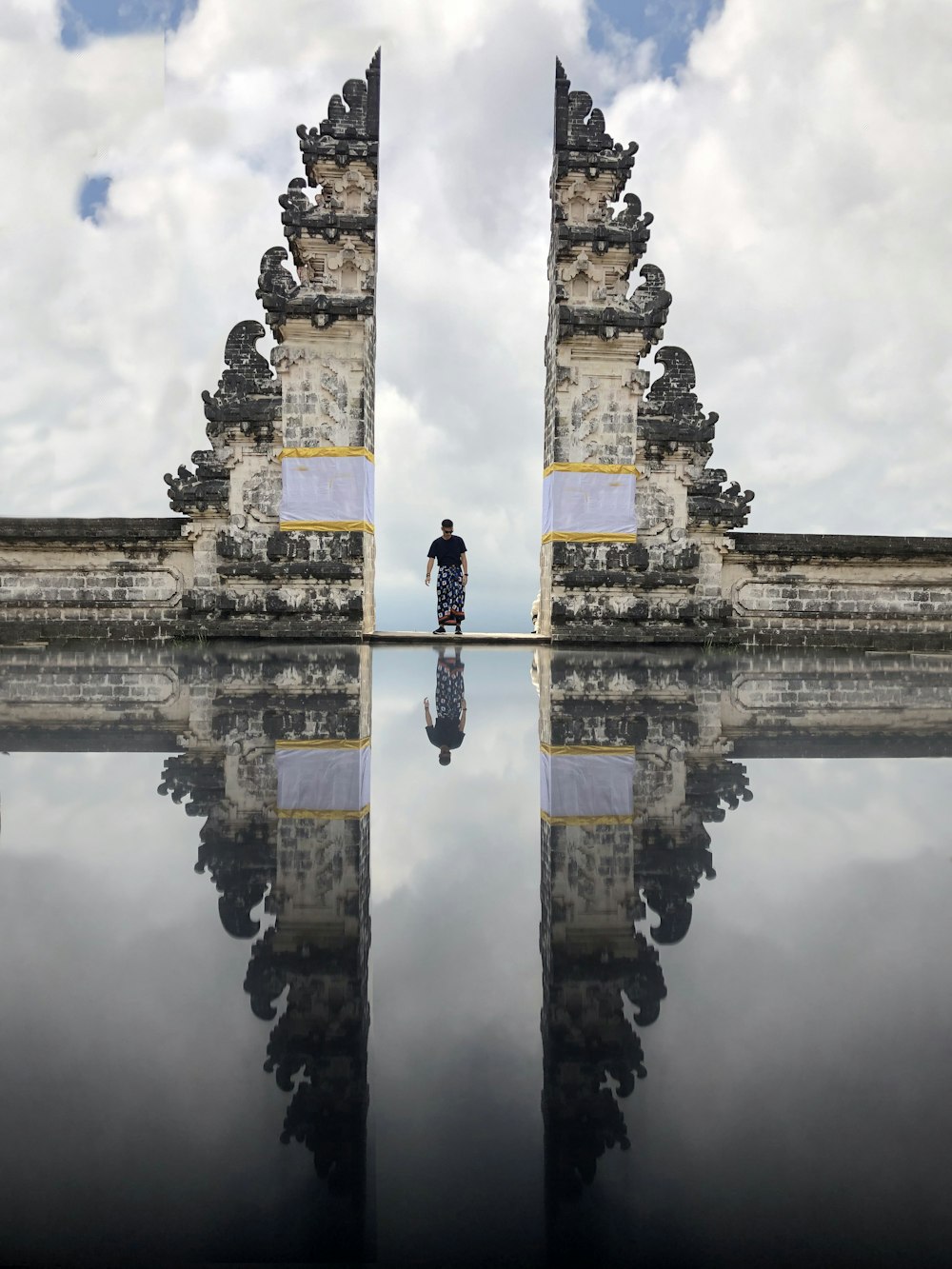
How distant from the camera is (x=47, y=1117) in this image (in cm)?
102

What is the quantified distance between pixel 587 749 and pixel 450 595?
964 cm

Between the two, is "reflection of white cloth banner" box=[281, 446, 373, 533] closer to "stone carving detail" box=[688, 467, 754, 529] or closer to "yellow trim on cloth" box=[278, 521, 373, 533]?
"yellow trim on cloth" box=[278, 521, 373, 533]

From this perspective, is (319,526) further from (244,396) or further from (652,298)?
(652,298)

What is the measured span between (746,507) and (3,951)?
11539mm

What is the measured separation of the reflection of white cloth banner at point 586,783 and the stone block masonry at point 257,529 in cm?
826

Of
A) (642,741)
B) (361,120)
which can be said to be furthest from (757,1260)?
(361,120)

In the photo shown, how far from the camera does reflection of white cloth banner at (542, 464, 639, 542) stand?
38.4 ft

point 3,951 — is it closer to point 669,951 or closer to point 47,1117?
point 47,1117

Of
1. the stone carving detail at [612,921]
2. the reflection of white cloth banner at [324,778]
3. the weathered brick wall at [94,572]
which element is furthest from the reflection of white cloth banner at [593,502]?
the reflection of white cloth banner at [324,778]

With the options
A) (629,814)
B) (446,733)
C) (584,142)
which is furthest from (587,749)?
(584,142)

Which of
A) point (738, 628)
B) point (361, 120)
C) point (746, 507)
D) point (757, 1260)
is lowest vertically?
point (757, 1260)

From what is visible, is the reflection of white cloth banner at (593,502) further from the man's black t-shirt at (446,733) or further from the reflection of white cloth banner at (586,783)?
the reflection of white cloth banner at (586,783)

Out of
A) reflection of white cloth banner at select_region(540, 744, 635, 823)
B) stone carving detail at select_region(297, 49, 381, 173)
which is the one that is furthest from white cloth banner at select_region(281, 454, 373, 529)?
reflection of white cloth banner at select_region(540, 744, 635, 823)

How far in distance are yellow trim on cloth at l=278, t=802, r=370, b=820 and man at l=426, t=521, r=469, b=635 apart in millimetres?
10241
